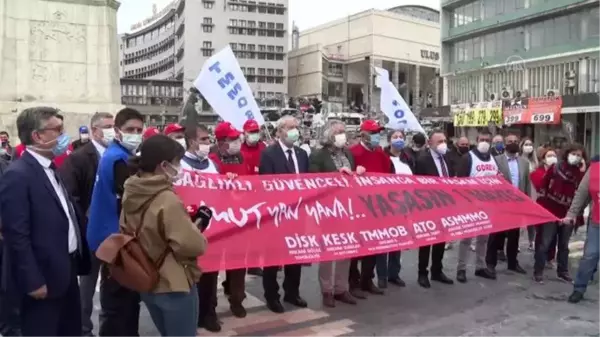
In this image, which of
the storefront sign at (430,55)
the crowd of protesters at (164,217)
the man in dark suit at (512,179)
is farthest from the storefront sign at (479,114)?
the storefront sign at (430,55)

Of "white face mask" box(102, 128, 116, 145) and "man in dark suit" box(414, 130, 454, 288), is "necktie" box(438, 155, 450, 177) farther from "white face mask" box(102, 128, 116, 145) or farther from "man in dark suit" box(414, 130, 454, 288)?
"white face mask" box(102, 128, 116, 145)

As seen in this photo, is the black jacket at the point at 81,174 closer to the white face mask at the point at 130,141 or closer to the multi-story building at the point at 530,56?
the white face mask at the point at 130,141

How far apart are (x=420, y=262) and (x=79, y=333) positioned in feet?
14.8

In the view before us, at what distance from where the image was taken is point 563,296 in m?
7.08

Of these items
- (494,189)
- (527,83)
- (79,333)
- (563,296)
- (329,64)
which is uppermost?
(329,64)

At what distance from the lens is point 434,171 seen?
7.61 meters

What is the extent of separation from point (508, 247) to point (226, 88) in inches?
177

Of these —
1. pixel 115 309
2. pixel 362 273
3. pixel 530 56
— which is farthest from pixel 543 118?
pixel 115 309

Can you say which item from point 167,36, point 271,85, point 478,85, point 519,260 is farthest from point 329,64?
point 519,260

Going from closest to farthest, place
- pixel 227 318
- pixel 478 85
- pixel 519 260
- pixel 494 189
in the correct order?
pixel 227 318 < pixel 494 189 < pixel 519 260 < pixel 478 85

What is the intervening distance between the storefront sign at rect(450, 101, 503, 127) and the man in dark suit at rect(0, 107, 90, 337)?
32.5 meters

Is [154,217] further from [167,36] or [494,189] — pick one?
[167,36]

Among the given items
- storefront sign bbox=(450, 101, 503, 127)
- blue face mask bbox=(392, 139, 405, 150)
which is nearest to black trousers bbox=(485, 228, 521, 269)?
blue face mask bbox=(392, 139, 405, 150)

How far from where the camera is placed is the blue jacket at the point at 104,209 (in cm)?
413
